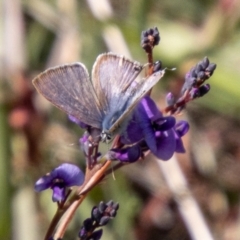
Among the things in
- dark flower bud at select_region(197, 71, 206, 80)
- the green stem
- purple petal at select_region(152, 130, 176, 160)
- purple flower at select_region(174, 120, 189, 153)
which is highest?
the green stem

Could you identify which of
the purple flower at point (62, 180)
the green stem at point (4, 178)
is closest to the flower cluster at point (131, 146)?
the purple flower at point (62, 180)

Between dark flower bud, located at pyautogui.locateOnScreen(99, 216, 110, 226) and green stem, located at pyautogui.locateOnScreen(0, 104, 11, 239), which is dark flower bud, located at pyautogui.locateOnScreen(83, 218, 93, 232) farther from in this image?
green stem, located at pyautogui.locateOnScreen(0, 104, 11, 239)

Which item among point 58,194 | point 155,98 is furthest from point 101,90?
point 155,98

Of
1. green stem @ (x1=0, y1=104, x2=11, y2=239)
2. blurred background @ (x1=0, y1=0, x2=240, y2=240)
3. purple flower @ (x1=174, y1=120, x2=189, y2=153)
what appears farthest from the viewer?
blurred background @ (x1=0, y1=0, x2=240, y2=240)

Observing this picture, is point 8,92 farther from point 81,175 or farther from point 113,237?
point 81,175

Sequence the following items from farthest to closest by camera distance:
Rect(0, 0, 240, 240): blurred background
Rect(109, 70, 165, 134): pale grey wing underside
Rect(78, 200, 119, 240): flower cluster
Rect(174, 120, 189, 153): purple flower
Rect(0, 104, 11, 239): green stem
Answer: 1. Rect(0, 0, 240, 240): blurred background
2. Rect(0, 104, 11, 239): green stem
3. Rect(174, 120, 189, 153): purple flower
4. Rect(78, 200, 119, 240): flower cluster
5. Rect(109, 70, 165, 134): pale grey wing underside

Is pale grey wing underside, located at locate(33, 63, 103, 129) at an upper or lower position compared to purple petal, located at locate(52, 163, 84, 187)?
upper

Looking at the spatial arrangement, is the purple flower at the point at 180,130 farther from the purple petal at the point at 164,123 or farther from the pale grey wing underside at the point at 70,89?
the pale grey wing underside at the point at 70,89

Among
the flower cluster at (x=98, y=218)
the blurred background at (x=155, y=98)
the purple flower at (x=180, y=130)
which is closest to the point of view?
the flower cluster at (x=98, y=218)

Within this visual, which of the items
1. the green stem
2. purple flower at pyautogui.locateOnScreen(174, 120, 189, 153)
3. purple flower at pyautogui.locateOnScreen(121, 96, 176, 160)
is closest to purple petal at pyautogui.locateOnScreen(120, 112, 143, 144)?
purple flower at pyautogui.locateOnScreen(121, 96, 176, 160)
